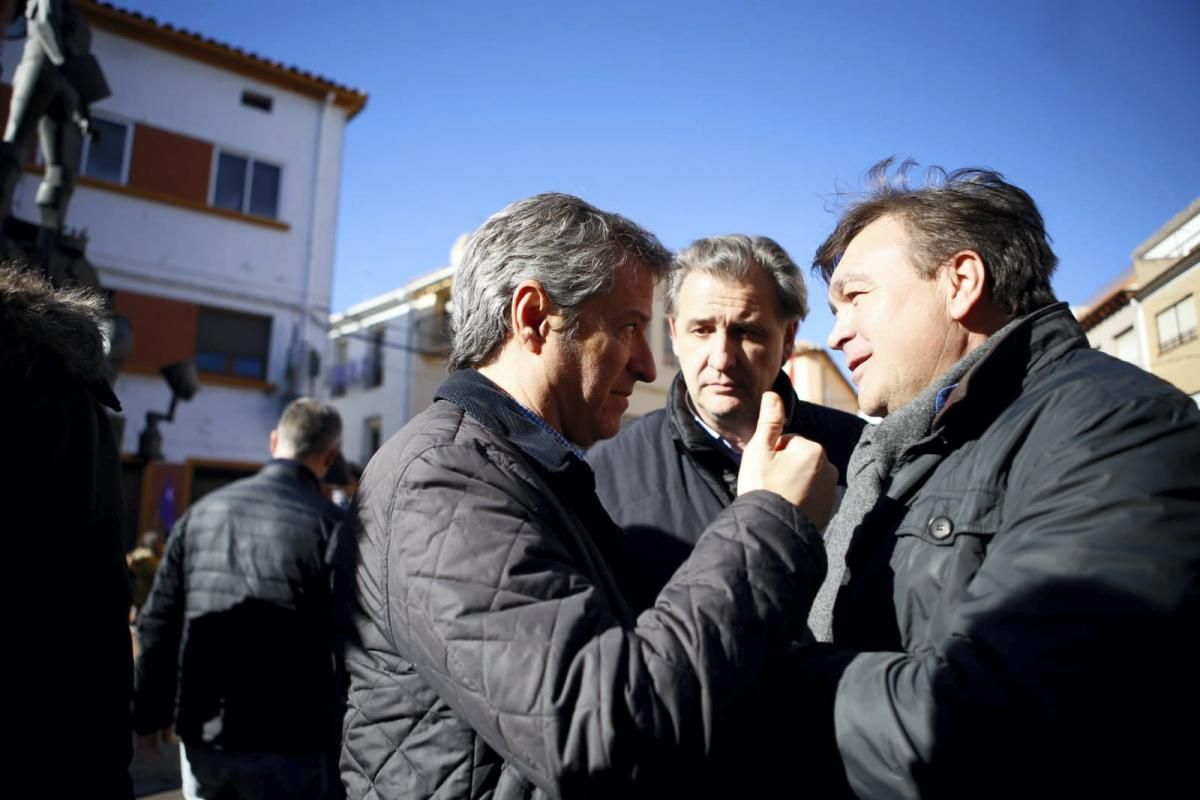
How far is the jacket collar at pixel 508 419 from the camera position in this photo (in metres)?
1.47

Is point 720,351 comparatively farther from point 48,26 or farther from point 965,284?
point 48,26

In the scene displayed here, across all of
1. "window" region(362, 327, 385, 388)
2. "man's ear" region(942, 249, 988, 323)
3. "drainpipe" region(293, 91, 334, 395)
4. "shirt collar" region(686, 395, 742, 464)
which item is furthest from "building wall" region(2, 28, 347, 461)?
"man's ear" region(942, 249, 988, 323)

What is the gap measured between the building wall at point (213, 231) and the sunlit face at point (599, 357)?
12.8 metres

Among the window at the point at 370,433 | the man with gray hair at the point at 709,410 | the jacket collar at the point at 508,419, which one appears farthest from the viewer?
the window at the point at 370,433

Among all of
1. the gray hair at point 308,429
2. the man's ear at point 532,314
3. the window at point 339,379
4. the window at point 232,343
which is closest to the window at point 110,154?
the window at point 232,343

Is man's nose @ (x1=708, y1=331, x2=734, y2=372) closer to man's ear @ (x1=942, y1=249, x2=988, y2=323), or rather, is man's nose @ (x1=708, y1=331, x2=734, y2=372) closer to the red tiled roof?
man's ear @ (x1=942, y1=249, x2=988, y2=323)

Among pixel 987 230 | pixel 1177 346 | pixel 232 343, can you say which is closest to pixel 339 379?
pixel 232 343

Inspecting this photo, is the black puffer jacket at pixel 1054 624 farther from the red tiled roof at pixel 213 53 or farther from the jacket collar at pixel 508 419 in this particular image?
the red tiled roof at pixel 213 53

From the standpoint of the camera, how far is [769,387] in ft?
9.13

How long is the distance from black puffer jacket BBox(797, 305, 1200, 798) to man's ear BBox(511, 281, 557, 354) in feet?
2.56

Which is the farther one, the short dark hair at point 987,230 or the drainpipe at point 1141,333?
the drainpipe at point 1141,333

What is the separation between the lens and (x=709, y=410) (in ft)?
8.78

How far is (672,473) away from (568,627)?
1.43 metres

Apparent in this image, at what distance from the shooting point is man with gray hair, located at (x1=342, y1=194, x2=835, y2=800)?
110 cm
